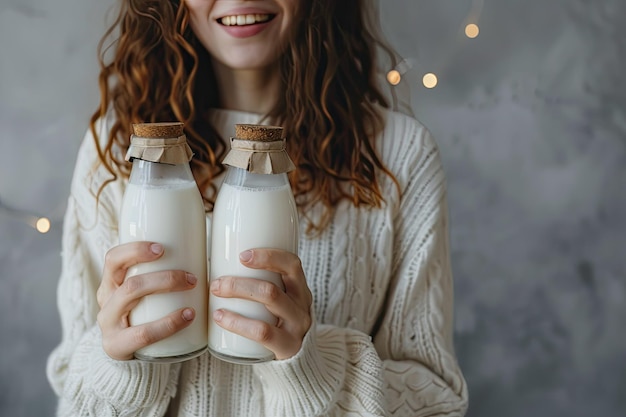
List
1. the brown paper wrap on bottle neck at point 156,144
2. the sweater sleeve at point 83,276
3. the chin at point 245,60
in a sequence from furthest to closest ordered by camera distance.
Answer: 1. the chin at point 245,60
2. the sweater sleeve at point 83,276
3. the brown paper wrap on bottle neck at point 156,144

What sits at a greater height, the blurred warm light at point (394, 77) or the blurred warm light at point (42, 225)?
the blurred warm light at point (394, 77)

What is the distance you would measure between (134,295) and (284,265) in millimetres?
161

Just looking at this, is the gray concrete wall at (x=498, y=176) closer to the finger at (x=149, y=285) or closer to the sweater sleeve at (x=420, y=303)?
the sweater sleeve at (x=420, y=303)

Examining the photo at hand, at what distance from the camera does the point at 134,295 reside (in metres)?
0.71

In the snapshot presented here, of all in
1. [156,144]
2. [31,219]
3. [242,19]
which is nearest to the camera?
[156,144]

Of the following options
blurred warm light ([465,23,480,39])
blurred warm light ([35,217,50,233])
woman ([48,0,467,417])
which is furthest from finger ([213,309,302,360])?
blurred warm light ([465,23,480,39])

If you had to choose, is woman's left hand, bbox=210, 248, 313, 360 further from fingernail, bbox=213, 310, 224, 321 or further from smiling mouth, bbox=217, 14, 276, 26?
smiling mouth, bbox=217, 14, 276, 26

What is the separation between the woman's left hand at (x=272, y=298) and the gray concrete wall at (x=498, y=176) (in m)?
0.65

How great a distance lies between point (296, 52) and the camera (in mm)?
1068

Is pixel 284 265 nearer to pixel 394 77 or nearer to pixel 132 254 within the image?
pixel 132 254

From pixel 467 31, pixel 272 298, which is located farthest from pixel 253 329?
pixel 467 31

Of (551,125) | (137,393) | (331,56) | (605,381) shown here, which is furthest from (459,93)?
(137,393)

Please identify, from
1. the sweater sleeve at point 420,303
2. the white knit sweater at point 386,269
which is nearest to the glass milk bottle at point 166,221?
the white knit sweater at point 386,269

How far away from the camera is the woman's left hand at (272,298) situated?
71 centimetres
